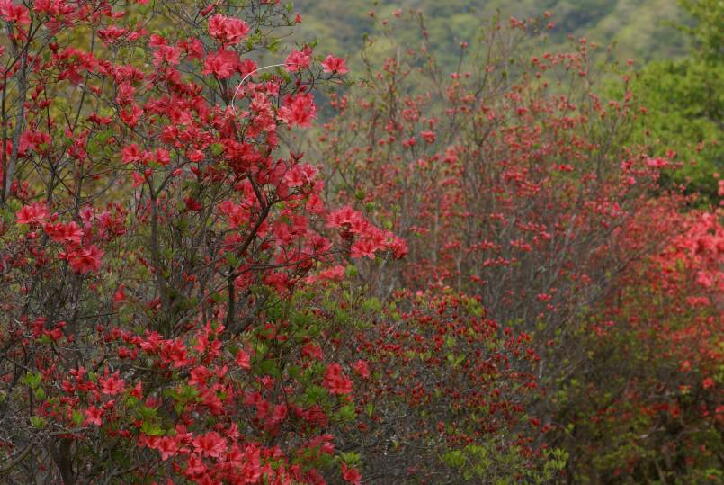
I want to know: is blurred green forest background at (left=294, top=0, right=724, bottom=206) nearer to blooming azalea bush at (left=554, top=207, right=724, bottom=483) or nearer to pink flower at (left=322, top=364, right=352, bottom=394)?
blooming azalea bush at (left=554, top=207, right=724, bottom=483)

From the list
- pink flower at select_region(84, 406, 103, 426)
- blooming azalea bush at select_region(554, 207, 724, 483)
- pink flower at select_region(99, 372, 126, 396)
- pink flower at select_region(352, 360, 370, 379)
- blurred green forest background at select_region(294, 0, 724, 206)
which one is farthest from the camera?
blurred green forest background at select_region(294, 0, 724, 206)

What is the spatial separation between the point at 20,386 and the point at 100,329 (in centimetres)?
59

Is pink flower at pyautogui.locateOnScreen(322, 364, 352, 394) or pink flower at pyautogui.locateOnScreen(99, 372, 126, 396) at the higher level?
pink flower at pyautogui.locateOnScreen(99, 372, 126, 396)

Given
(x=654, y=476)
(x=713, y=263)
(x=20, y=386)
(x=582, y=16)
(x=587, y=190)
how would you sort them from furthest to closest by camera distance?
(x=582, y=16) → (x=654, y=476) → (x=587, y=190) → (x=713, y=263) → (x=20, y=386)

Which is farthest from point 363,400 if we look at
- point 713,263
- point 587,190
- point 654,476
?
point 654,476

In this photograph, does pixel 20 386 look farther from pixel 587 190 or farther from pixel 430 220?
pixel 587 190

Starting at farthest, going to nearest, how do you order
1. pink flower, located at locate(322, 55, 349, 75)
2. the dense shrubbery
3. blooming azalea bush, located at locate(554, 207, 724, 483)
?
blooming azalea bush, located at locate(554, 207, 724, 483), pink flower, located at locate(322, 55, 349, 75), the dense shrubbery

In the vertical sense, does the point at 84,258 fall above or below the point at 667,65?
above

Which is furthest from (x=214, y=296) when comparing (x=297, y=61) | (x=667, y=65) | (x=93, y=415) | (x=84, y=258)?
(x=667, y=65)

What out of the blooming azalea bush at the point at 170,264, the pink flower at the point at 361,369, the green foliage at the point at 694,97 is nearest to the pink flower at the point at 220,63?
the blooming azalea bush at the point at 170,264

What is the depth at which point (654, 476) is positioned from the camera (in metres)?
12.9

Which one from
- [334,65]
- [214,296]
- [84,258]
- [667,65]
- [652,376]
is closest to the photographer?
[84,258]

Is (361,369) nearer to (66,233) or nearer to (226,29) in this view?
(66,233)

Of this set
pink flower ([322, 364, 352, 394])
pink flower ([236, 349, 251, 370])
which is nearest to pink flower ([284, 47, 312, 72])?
pink flower ([236, 349, 251, 370])
